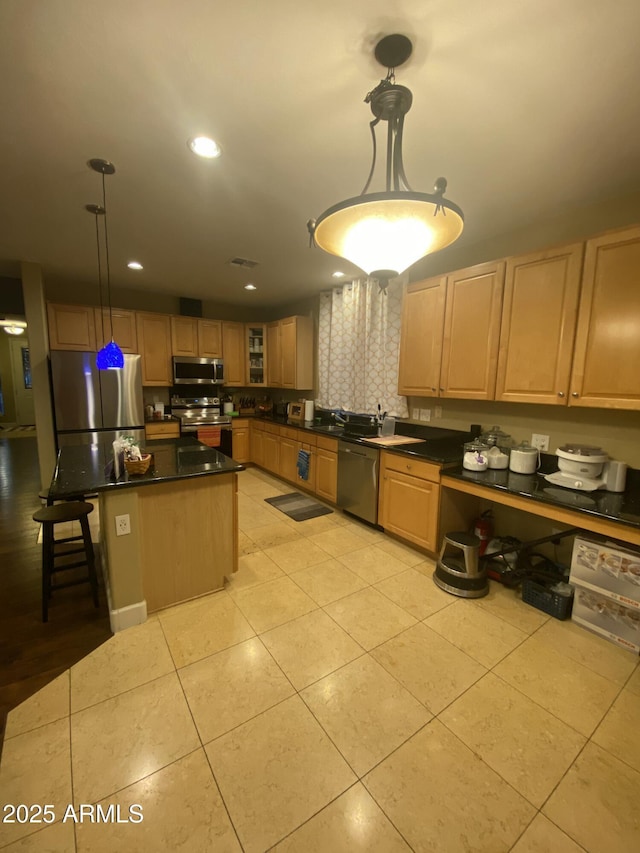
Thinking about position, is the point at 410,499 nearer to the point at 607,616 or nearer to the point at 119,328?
the point at 607,616

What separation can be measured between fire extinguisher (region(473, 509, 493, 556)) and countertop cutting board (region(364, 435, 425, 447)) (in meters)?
0.86

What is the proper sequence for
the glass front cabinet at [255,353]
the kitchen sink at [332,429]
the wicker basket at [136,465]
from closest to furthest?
the wicker basket at [136,465] < the kitchen sink at [332,429] < the glass front cabinet at [255,353]

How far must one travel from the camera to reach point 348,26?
118cm

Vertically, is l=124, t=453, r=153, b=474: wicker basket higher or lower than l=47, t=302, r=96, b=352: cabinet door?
lower

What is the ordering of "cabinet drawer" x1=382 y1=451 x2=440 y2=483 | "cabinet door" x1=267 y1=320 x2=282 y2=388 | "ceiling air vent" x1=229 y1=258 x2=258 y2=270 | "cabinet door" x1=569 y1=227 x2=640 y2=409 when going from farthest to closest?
"cabinet door" x1=267 y1=320 x2=282 y2=388
"ceiling air vent" x1=229 y1=258 x2=258 y2=270
"cabinet drawer" x1=382 y1=451 x2=440 y2=483
"cabinet door" x1=569 y1=227 x2=640 y2=409

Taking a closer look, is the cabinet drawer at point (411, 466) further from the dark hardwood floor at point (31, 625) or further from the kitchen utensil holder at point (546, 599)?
the dark hardwood floor at point (31, 625)

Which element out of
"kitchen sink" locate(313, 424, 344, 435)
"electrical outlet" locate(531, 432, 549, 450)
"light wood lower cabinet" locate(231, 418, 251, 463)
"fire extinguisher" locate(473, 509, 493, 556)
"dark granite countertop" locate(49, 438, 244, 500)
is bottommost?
"fire extinguisher" locate(473, 509, 493, 556)

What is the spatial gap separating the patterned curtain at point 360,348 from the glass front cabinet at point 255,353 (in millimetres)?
1312

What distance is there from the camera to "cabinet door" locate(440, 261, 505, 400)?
2590 millimetres

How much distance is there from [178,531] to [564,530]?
2.74 metres

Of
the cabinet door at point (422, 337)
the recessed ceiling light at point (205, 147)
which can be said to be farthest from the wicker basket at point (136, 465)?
the cabinet door at point (422, 337)

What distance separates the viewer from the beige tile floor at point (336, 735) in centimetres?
116

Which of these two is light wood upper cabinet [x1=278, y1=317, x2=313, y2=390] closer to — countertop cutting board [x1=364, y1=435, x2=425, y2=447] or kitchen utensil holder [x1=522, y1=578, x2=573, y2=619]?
countertop cutting board [x1=364, y1=435, x2=425, y2=447]

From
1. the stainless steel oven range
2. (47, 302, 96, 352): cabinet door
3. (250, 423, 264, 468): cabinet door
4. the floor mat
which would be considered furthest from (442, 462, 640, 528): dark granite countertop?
(47, 302, 96, 352): cabinet door
